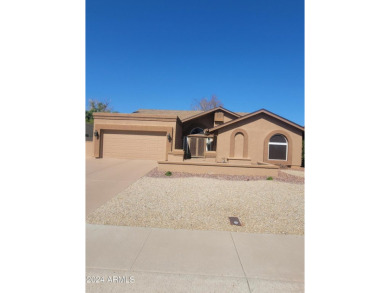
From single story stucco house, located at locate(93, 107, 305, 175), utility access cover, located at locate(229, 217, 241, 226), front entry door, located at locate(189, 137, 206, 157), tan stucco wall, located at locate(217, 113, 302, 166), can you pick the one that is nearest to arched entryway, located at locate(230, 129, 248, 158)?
single story stucco house, located at locate(93, 107, 305, 175)

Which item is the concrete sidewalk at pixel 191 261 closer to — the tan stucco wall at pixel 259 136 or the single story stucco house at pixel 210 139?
the single story stucco house at pixel 210 139

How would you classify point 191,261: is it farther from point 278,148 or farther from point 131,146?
point 131,146

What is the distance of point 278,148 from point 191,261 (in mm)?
12061

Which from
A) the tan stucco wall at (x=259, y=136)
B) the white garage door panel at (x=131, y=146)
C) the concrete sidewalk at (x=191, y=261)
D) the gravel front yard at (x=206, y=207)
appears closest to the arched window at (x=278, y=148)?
the tan stucco wall at (x=259, y=136)

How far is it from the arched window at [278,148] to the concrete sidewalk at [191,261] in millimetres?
10188

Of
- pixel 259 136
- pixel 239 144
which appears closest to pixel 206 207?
pixel 239 144

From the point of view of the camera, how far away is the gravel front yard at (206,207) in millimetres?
3709

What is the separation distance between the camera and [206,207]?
15.3 ft

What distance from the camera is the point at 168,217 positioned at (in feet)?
13.1

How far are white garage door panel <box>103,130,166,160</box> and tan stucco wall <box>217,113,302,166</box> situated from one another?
16.5ft

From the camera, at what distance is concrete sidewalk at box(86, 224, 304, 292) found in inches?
83.6

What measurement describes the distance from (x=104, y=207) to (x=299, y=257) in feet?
14.3
